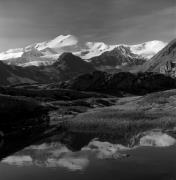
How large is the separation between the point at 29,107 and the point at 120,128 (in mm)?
57072

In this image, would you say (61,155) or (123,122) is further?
(123,122)

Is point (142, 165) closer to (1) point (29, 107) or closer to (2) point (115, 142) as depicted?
(2) point (115, 142)

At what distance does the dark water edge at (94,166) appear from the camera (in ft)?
173

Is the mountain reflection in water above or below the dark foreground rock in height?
below

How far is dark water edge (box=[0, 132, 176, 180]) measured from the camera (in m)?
52.8

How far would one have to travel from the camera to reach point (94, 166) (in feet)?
194

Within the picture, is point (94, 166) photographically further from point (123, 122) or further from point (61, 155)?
point (123, 122)

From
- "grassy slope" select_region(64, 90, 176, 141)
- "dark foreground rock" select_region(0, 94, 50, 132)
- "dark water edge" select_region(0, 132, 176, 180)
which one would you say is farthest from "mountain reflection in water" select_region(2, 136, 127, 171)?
"dark foreground rock" select_region(0, 94, 50, 132)

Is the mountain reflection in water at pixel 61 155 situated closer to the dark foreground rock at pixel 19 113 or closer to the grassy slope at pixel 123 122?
the grassy slope at pixel 123 122

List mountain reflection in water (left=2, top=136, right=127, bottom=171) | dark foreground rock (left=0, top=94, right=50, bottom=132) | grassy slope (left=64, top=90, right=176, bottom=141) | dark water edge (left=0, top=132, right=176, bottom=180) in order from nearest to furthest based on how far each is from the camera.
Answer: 1. dark water edge (left=0, top=132, right=176, bottom=180)
2. mountain reflection in water (left=2, top=136, right=127, bottom=171)
3. grassy slope (left=64, top=90, right=176, bottom=141)
4. dark foreground rock (left=0, top=94, right=50, bottom=132)

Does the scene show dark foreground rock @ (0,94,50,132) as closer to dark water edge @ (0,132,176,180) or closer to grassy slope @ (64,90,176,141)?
grassy slope @ (64,90,176,141)

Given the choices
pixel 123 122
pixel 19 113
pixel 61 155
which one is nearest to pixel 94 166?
pixel 61 155

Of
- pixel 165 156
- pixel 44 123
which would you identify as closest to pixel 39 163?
pixel 165 156

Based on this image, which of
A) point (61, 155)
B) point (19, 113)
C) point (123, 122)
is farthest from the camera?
point (19, 113)
